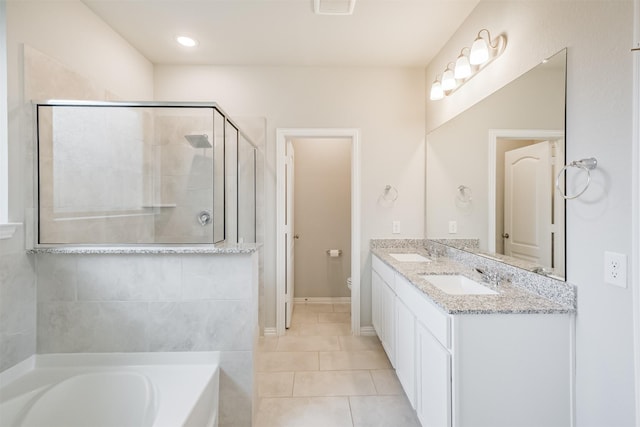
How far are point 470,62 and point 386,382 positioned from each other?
2375mm

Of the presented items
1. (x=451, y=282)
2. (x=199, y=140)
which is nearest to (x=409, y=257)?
(x=451, y=282)

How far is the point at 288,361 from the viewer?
2402 mm

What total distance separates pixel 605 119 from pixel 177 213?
2.42 metres

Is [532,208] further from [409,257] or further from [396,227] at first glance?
[396,227]

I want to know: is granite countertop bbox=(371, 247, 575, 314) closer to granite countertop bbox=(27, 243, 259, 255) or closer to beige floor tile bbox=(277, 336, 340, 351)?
granite countertop bbox=(27, 243, 259, 255)

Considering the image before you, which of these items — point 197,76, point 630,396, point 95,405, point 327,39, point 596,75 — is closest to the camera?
point 630,396

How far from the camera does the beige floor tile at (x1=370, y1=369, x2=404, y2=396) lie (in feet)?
6.59

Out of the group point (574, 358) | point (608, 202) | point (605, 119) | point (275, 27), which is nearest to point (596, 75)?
point (605, 119)

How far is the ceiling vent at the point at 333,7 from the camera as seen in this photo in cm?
190

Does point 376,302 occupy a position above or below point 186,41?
below

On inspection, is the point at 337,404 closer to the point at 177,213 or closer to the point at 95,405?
the point at 95,405

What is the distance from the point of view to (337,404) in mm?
1892

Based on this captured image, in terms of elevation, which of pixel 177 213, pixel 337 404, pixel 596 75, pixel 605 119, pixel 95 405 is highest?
pixel 596 75

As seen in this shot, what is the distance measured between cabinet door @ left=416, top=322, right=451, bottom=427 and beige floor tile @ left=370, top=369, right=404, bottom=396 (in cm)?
43
